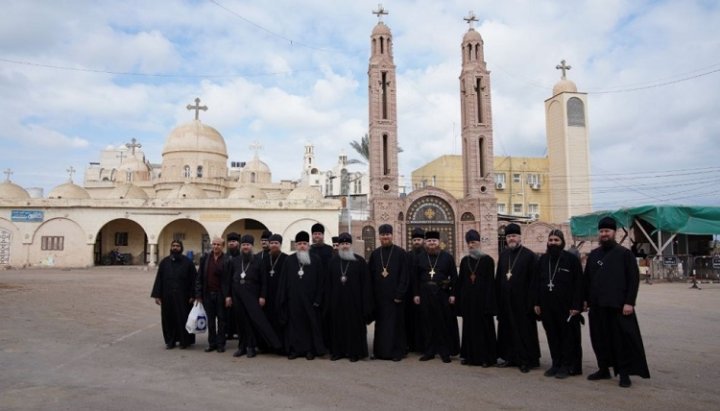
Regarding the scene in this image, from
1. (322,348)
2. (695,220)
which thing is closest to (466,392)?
(322,348)

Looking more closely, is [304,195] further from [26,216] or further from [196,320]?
[196,320]

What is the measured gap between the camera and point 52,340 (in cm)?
786

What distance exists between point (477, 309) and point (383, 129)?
25.8 metres

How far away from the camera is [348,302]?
711 cm

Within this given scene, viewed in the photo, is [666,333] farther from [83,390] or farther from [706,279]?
[706,279]

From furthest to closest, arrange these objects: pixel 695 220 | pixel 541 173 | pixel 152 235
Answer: pixel 541 173 < pixel 152 235 < pixel 695 220

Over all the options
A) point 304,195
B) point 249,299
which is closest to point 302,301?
point 249,299

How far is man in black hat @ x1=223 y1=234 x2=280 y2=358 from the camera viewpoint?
7.14 metres

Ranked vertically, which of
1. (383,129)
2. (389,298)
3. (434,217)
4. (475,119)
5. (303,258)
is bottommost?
(389,298)

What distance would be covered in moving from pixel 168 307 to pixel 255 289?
1440mm

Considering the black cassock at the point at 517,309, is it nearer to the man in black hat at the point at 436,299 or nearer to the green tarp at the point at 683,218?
the man in black hat at the point at 436,299

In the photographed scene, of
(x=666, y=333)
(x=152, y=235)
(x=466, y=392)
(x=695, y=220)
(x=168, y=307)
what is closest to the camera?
(x=466, y=392)

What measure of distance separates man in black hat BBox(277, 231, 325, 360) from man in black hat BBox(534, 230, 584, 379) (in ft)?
9.13

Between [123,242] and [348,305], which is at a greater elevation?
[123,242]
